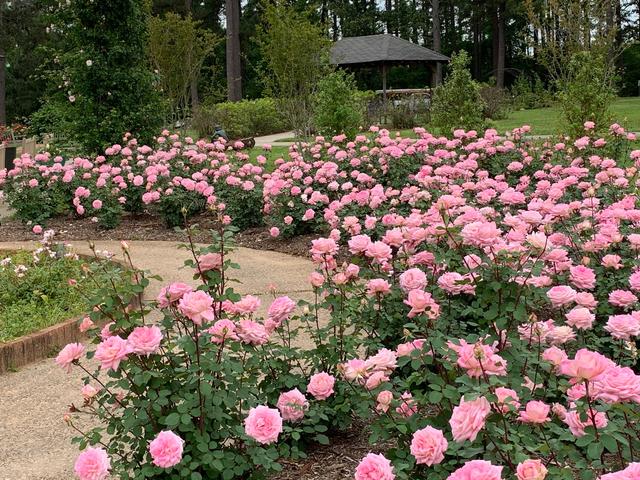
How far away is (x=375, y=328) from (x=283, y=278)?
118 inches

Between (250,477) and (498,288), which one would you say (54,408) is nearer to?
(250,477)

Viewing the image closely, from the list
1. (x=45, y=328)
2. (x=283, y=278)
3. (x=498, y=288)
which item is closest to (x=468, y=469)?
(x=498, y=288)

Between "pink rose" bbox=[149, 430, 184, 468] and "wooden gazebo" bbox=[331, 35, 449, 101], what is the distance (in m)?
30.0

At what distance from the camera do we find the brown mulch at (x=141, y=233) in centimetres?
732

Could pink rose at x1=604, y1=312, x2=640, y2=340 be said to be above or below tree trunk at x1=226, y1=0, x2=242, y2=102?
below

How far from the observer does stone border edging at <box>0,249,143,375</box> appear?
4.08m

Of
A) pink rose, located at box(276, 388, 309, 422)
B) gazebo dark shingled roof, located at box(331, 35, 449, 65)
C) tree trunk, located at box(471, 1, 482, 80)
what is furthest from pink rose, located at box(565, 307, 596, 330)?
tree trunk, located at box(471, 1, 482, 80)

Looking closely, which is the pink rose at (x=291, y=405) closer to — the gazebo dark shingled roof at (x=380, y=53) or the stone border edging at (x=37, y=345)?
the stone border edging at (x=37, y=345)

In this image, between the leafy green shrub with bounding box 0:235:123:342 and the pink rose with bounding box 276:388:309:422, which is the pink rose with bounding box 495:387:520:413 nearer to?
the pink rose with bounding box 276:388:309:422

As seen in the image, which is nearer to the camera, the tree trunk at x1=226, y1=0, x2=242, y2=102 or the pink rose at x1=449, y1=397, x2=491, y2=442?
the pink rose at x1=449, y1=397, x2=491, y2=442

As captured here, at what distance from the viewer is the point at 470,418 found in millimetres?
1600

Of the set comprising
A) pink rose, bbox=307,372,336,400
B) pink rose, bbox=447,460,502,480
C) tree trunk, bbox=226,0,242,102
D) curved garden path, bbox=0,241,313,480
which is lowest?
curved garden path, bbox=0,241,313,480

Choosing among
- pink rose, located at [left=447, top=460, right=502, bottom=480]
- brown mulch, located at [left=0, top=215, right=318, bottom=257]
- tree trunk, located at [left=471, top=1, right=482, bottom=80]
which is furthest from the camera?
tree trunk, located at [left=471, top=1, right=482, bottom=80]

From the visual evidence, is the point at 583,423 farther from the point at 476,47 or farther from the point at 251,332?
the point at 476,47
